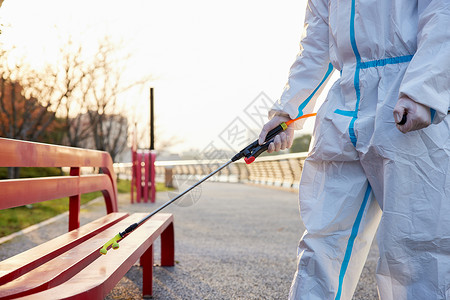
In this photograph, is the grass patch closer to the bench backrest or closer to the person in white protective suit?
the bench backrest

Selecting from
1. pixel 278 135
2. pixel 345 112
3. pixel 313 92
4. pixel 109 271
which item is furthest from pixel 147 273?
pixel 345 112

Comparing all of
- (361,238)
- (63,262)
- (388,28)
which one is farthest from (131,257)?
(388,28)

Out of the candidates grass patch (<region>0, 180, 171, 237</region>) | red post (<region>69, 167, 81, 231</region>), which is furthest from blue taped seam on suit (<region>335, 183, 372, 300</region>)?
grass patch (<region>0, 180, 171, 237</region>)

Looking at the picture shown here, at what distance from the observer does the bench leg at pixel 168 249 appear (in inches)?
152

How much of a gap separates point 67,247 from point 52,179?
427 millimetres

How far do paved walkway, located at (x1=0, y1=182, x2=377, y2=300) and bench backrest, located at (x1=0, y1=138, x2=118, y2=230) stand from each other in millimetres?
662

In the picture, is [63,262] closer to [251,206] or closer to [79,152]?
[79,152]

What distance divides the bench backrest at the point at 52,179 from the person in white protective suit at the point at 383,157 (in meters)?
1.13

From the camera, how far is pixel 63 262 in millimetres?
1854

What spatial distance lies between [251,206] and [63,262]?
8.07m

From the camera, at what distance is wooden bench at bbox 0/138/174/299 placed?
144 centimetres

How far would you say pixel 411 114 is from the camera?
1536mm

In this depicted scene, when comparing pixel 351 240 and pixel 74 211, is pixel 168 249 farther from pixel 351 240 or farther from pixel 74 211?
pixel 351 240

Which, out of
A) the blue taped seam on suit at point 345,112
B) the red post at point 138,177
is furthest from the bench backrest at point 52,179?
the red post at point 138,177
